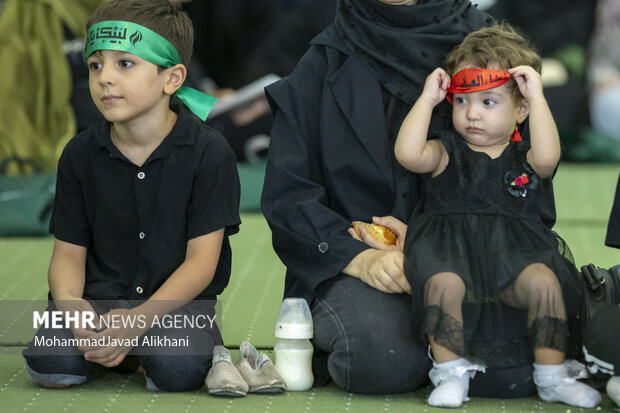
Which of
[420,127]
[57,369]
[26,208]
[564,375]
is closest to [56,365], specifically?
[57,369]

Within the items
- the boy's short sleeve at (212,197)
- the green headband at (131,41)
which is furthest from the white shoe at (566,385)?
the green headband at (131,41)

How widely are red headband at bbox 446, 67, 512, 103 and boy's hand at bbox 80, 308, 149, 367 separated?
73cm

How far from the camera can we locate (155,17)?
1.98 meters

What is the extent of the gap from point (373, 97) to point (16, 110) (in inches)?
95.7

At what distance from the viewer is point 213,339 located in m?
1.98

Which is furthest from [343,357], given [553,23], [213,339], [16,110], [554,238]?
[553,23]

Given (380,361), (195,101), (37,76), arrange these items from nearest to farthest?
(380,361), (195,101), (37,76)

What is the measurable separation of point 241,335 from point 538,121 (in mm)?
851

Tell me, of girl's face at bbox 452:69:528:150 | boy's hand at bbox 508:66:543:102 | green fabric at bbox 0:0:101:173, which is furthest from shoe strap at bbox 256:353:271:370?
green fabric at bbox 0:0:101:173

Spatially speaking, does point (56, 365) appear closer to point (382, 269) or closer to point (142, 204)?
point (142, 204)

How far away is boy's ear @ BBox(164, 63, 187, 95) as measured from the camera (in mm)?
1992

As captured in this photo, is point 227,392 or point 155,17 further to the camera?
point 155,17

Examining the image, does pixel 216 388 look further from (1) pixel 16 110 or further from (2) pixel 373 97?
(1) pixel 16 110

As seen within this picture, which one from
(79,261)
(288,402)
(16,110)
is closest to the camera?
(288,402)
